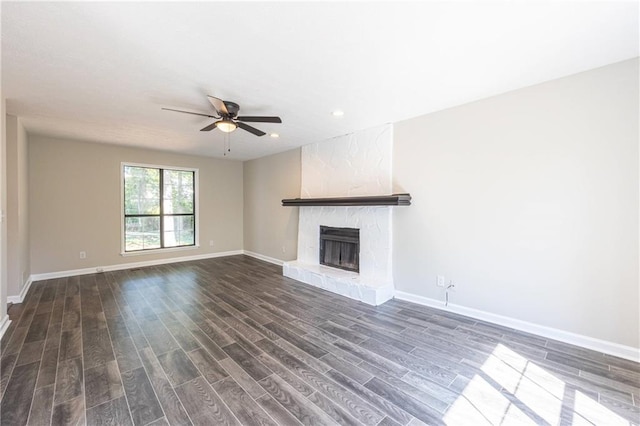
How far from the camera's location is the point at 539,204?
276cm

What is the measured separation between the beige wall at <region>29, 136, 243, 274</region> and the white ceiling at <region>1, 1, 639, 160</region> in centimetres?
176

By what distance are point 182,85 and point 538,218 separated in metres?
3.89

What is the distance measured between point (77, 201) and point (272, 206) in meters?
3.71

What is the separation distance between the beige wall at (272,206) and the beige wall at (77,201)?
5.64ft

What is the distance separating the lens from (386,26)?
6.14 feet

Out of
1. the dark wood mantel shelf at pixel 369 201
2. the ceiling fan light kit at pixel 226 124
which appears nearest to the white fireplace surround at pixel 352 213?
the dark wood mantel shelf at pixel 369 201

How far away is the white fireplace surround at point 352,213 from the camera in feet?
13.1

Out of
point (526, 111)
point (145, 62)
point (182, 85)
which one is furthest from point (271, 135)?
point (526, 111)

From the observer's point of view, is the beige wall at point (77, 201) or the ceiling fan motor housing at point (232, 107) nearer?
the ceiling fan motor housing at point (232, 107)

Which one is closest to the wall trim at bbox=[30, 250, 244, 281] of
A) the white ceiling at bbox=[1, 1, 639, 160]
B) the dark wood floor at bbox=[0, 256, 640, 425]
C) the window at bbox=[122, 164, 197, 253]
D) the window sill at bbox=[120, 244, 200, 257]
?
the window sill at bbox=[120, 244, 200, 257]

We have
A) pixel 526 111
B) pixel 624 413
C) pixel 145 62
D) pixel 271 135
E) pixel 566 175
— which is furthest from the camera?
pixel 271 135

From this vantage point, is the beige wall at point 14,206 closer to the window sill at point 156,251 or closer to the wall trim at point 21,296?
the wall trim at point 21,296

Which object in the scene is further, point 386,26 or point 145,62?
point 145,62

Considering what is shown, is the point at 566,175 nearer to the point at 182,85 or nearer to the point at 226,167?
the point at 182,85
